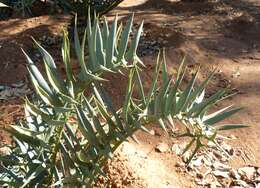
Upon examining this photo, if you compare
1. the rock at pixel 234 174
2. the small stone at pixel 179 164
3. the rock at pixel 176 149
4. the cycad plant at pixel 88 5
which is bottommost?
the rock at pixel 234 174

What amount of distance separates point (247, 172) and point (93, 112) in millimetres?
1532

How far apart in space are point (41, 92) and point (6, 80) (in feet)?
8.17

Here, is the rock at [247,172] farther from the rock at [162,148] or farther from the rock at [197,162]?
the rock at [162,148]

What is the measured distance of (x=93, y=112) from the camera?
2.07 metres

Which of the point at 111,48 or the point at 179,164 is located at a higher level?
the point at 111,48

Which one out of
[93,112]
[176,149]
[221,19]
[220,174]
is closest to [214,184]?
[220,174]

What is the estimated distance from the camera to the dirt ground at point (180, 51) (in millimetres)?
3207

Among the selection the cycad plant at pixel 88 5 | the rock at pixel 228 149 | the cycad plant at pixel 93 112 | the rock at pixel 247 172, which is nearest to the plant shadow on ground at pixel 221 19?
the cycad plant at pixel 88 5

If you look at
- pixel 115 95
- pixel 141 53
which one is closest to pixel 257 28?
pixel 141 53

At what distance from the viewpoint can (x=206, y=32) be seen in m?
5.56

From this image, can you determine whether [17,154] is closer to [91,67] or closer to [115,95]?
[91,67]

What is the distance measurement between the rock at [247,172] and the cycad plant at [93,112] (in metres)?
1.23

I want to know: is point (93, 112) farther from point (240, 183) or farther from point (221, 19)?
point (221, 19)

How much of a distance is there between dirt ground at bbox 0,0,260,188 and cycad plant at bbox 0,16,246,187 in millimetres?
770
